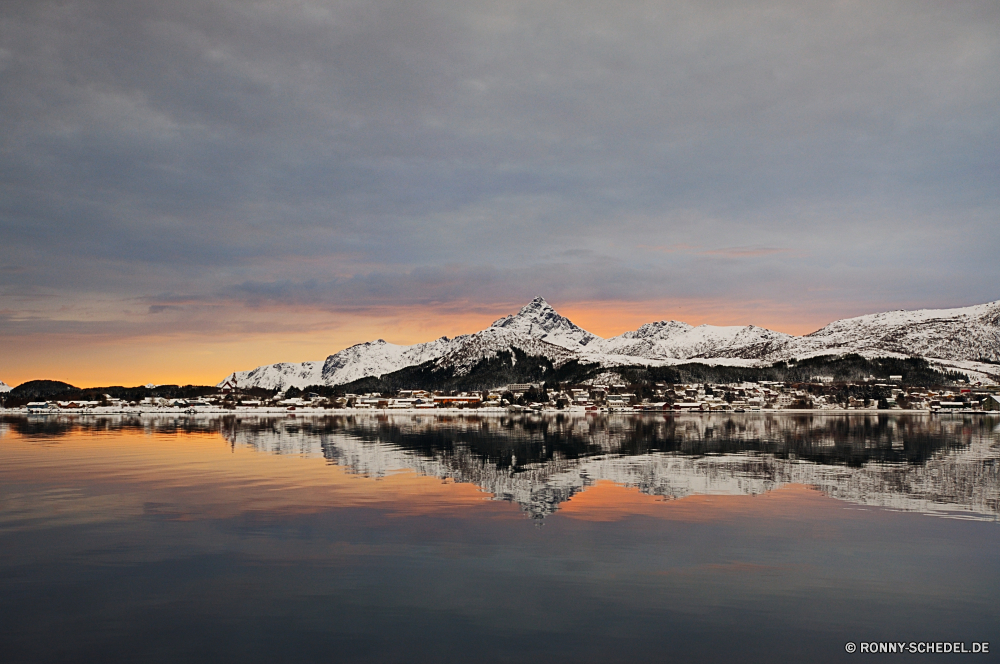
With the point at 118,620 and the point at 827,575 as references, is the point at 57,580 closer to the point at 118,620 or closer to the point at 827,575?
the point at 118,620

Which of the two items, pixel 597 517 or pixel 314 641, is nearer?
pixel 314 641

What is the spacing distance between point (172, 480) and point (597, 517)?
31833mm

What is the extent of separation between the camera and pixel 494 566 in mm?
22453

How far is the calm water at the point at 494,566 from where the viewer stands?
16.0 meters

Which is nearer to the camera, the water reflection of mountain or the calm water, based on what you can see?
the calm water

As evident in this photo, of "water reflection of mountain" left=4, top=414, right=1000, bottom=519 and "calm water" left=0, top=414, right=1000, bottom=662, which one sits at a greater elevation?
"calm water" left=0, top=414, right=1000, bottom=662

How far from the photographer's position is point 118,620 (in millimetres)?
17203

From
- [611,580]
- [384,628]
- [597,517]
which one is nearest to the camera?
[384,628]

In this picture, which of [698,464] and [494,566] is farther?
[698,464]

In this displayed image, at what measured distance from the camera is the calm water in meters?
16.0

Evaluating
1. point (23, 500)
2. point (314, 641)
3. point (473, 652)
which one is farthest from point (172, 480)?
point (473, 652)

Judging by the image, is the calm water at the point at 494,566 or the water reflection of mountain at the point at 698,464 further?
the water reflection of mountain at the point at 698,464

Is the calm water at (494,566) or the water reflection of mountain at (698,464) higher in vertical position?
the calm water at (494,566)

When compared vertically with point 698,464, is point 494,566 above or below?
above
